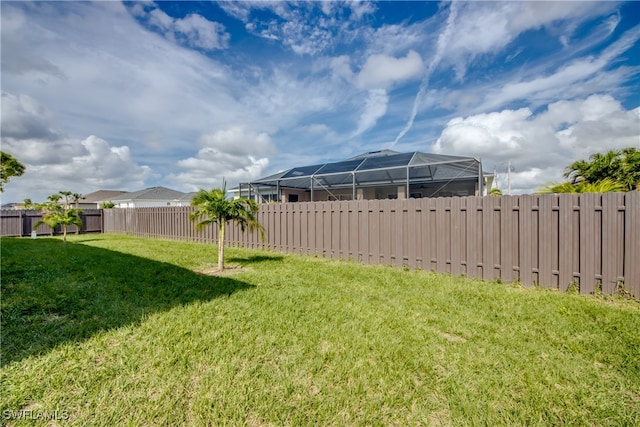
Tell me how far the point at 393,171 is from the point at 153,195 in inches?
1219

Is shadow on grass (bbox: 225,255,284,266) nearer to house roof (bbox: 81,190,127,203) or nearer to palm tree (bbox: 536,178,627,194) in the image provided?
palm tree (bbox: 536,178,627,194)

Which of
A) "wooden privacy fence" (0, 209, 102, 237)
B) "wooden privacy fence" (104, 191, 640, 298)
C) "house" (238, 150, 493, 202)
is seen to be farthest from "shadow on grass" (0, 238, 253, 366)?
"wooden privacy fence" (0, 209, 102, 237)

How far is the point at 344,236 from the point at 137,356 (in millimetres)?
5442

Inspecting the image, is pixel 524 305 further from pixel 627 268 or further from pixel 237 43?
pixel 237 43

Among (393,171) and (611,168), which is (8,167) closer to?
(393,171)

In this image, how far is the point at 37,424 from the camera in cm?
165

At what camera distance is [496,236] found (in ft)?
17.0

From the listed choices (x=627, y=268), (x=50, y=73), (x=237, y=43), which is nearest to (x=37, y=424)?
(x=627, y=268)

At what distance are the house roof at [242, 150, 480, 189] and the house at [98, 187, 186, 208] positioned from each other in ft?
76.4

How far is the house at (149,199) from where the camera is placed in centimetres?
3160

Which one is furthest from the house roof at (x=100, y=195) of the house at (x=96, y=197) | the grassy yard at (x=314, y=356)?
the grassy yard at (x=314, y=356)

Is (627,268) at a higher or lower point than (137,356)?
higher

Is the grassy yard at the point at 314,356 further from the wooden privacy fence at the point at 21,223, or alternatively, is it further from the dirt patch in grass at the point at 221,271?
the wooden privacy fence at the point at 21,223

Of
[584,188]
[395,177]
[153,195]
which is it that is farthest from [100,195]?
[584,188]
